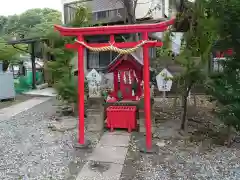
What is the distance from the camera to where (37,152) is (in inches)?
219

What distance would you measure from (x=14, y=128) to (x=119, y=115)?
3215 millimetres

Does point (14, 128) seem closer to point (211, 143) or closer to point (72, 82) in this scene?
point (72, 82)

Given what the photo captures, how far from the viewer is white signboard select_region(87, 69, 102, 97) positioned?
8148mm

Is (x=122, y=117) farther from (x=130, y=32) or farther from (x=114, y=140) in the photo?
(x=130, y=32)

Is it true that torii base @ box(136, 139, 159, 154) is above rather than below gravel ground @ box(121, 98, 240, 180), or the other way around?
above

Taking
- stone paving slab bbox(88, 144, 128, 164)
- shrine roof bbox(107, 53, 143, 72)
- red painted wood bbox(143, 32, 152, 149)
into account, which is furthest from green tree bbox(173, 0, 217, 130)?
stone paving slab bbox(88, 144, 128, 164)

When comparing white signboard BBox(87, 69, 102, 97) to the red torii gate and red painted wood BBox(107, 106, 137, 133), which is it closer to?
red painted wood BBox(107, 106, 137, 133)

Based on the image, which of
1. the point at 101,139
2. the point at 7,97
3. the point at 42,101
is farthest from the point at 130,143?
the point at 7,97

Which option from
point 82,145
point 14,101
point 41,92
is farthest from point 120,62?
point 41,92

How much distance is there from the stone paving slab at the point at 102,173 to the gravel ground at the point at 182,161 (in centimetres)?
13

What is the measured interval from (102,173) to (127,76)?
3346 mm

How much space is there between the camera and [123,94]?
738 cm

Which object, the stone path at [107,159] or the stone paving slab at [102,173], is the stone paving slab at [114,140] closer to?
the stone path at [107,159]

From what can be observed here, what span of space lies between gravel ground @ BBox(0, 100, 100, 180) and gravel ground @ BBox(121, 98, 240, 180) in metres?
1.09
